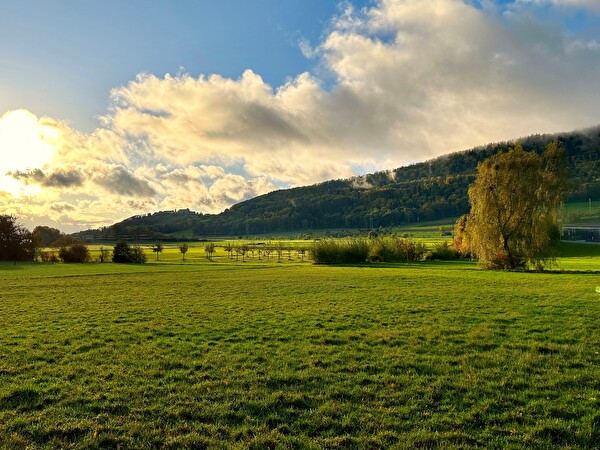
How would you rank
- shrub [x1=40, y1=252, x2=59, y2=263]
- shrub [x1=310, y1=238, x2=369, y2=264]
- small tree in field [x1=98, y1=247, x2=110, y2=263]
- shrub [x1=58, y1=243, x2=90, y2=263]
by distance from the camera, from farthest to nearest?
small tree in field [x1=98, y1=247, x2=110, y2=263] → shrub [x1=40, y1=252, x2=59, y2=263] → shrub [x1=58, y1=243, x2=90, y2=263] → shrub [x1=310, y1=238, x2=369, y2=264]

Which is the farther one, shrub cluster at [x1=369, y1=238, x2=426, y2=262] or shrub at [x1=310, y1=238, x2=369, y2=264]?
shrub cluster at [x1=369, y1=238, x2=426, y2=262]

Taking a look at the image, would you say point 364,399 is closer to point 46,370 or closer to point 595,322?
point 46,370

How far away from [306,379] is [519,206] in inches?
1836

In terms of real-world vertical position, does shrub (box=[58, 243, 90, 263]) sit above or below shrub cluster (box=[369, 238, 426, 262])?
above

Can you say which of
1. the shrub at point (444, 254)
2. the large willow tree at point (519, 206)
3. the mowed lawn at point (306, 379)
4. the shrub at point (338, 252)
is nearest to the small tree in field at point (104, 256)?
the shrub at point (338, 252)

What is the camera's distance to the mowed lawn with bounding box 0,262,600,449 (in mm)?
7070

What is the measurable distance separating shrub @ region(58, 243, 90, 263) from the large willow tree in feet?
303

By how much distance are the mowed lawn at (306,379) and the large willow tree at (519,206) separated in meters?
30.7

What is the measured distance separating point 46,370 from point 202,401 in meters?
5.63

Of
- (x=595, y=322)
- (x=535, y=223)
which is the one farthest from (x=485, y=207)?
(x=595, y=322)

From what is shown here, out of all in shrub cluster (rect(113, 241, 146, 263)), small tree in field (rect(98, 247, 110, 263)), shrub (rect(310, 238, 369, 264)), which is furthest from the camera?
small tree in field (rect(98, 247, 110, 263))

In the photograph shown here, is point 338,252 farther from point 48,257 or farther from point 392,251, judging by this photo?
point 48,257

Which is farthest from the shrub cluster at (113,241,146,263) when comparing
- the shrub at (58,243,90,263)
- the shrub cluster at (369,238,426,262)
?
the shrub cluster at (369,238,426,262)

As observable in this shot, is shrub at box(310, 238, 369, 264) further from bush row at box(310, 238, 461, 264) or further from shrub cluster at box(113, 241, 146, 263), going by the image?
shrub cluster at box(113, 241, 146, 263)
